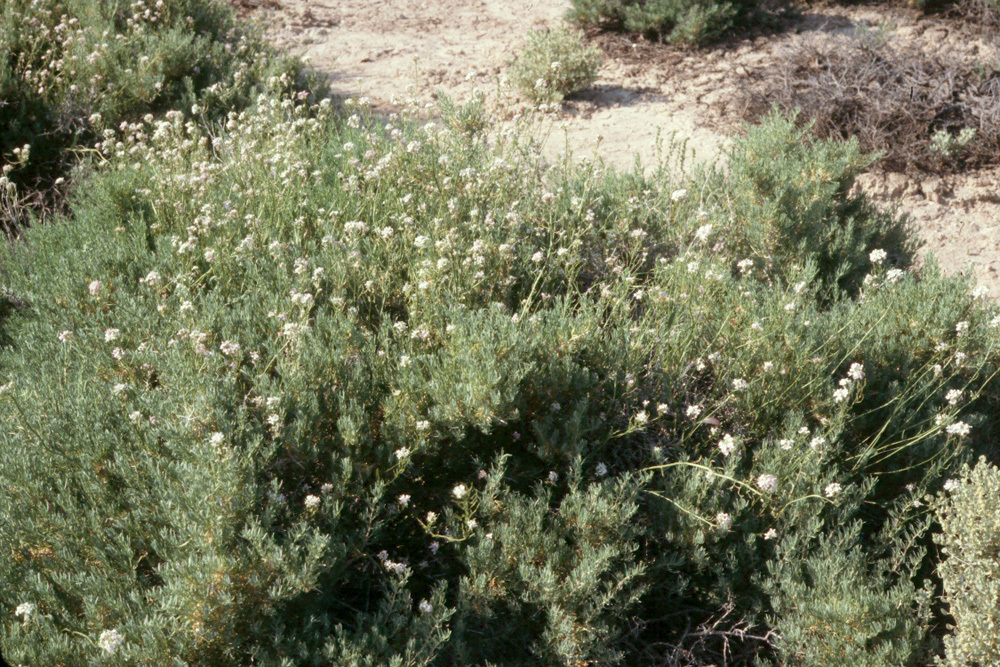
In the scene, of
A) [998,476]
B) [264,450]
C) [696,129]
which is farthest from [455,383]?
[696,129]

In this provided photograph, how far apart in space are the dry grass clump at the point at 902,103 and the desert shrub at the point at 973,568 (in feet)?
13.0

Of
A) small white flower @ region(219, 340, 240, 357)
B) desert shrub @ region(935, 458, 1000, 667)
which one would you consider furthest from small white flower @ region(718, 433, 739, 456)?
small white flower @ region(219, 340, 240, 357)

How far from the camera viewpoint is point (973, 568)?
2824mm

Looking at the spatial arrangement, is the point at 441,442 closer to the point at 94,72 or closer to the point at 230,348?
the point at 230,348

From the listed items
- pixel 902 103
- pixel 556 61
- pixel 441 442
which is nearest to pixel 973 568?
pixel 441 442

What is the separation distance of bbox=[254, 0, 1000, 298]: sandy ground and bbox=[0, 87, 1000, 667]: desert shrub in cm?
230

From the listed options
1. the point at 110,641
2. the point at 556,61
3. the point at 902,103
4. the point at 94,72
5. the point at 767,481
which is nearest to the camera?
the point at 110,641

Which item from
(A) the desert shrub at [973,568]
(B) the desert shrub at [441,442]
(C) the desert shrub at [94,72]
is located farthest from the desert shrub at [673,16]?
(A) the desert shrub at [973,568]

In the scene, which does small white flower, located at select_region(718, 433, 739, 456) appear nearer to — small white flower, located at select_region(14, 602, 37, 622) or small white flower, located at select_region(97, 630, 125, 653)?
small white flower, located at select_region(97, 630, 125, 653)

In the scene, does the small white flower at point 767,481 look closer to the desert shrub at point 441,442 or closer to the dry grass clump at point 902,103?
the desert shrub at point 441,442

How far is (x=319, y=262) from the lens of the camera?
365 centimetres

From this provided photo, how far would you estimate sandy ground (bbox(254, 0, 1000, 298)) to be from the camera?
6.20 m

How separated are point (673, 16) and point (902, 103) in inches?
95.6

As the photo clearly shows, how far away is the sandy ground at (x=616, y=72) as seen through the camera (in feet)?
20.3
